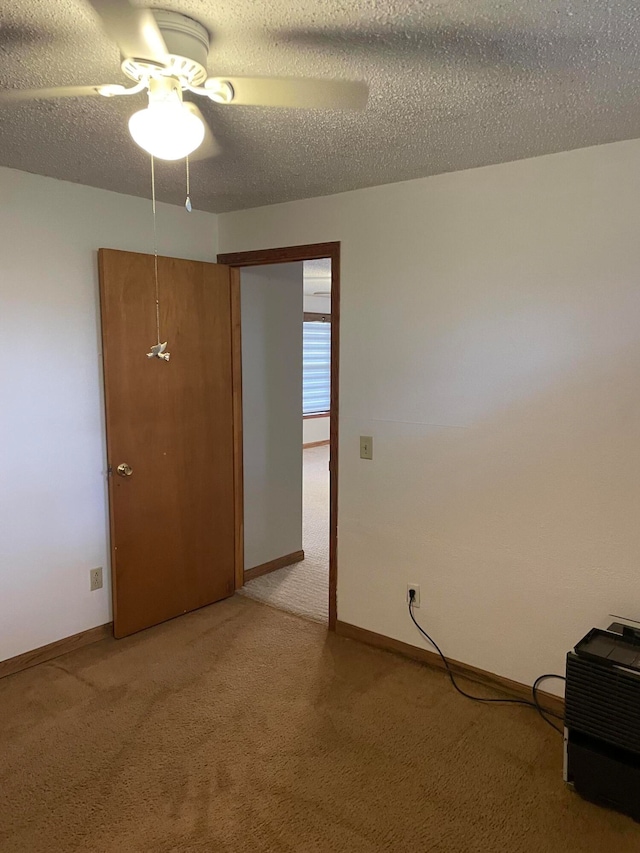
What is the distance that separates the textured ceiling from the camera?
4.32 feet

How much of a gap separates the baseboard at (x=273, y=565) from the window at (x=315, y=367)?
4.27 metres

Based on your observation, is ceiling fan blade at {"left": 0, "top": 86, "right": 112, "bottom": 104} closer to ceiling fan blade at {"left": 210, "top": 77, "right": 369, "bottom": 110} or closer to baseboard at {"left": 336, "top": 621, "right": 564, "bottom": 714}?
ceiling fan blade at {"left": 210, "top": 77, "right": 369, "bottom": 110}

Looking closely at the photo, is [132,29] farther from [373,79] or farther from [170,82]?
[373,79]

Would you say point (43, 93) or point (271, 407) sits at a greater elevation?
point (43, 93)

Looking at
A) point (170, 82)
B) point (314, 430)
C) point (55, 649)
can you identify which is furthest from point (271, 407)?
point (314, 430)

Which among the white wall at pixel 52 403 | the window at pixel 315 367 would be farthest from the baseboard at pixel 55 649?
the window at pixel 315 367

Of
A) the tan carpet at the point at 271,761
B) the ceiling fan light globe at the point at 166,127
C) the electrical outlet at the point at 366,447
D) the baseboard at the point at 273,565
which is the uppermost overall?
the ceiling fan light globe at the point at 166,127

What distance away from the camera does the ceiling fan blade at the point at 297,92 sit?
5.32ft

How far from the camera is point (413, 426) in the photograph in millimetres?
2807

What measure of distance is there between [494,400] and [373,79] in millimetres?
1392

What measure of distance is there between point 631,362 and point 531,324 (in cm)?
41

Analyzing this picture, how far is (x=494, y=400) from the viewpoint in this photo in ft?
8.34

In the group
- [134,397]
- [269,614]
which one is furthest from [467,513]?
[134,397]

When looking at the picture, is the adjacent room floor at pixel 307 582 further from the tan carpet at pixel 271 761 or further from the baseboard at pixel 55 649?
the baseboard at pixel 55 649
